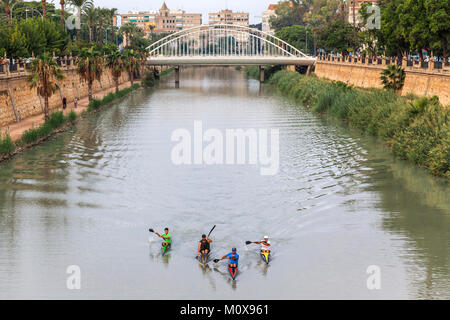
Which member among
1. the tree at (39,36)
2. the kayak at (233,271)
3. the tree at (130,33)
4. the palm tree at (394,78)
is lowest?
the kayak at (233,271)

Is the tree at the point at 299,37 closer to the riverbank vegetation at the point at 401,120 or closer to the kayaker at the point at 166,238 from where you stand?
the riverbank vegetation at the point at 401,120

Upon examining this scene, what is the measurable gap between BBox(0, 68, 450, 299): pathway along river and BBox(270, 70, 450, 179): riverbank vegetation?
3.79ft

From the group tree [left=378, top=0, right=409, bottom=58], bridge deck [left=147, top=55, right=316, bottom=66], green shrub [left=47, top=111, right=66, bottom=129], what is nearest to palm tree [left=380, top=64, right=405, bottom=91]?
tree [left=378, top=0, right=409, bottom=58]

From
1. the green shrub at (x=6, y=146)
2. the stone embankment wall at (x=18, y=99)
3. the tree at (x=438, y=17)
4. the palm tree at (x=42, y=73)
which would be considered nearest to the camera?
the green shrub at (x=6, y=146)

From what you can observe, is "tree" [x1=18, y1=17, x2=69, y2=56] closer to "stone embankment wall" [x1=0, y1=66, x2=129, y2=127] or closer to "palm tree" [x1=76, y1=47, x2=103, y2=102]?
"palm tree" [x1=76, y1=47, x2=103, y2=102]

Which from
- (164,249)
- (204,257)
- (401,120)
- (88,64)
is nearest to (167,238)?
(164,249)

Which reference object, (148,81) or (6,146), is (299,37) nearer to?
(148,81)

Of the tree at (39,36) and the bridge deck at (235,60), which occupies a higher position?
the tree at (39,36)

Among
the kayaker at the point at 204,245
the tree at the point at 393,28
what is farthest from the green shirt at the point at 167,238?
the tree at the point at 393,28

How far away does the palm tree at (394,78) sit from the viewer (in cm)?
6738

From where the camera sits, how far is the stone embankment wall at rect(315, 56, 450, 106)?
182 ft

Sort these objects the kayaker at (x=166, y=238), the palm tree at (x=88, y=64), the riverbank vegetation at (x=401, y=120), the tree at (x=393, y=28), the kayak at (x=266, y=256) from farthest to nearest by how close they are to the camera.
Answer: the palm tree at (x=88, y=64) → the tree at (x=393, y=28) → the riverbank vegetation at (x=401, y=120) → the kayaker at (x=166, y=238) → the kayak at (x=266, y=256)

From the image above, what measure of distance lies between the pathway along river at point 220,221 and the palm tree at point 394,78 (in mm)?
17758
